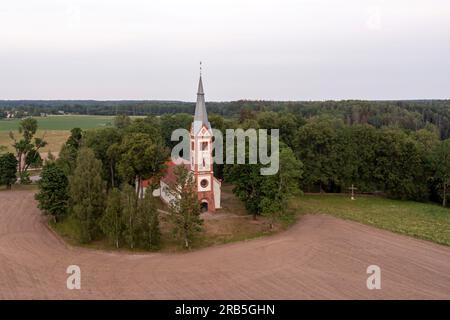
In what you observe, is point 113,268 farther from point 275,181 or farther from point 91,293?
point 275,181

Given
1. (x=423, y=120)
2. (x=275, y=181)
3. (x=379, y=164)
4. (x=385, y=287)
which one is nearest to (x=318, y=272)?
(x=385, y=287)

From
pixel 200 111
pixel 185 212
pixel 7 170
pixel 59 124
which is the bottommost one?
pixel 185 212

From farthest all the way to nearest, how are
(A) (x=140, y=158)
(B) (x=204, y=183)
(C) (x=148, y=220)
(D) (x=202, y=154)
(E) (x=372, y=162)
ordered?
1. (E) (x=372, y=162)
2. (B) (x=204, y=183)
3. (D) (x=202, y=154)
4. (A) (x=140, y=158)
5. (C) (x=148, y=220)

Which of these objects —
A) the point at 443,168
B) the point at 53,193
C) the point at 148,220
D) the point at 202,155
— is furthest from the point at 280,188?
the point at 443,168

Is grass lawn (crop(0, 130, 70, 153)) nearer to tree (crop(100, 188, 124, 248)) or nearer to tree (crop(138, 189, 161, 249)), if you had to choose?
tree (crop(100, 188, 124, 248))

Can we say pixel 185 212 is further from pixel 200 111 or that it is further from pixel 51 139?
pixel 51 139

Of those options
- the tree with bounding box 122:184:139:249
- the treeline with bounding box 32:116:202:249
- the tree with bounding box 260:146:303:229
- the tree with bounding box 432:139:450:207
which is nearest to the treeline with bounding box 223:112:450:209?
the tree with bounding box 432:139:450:207
